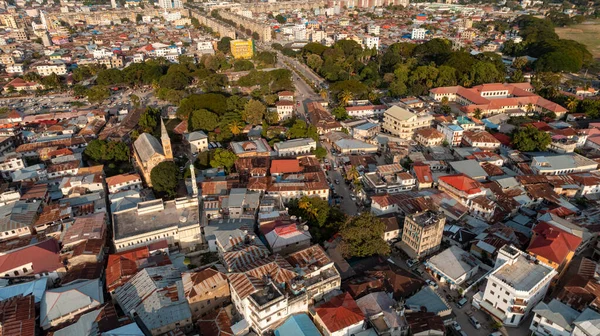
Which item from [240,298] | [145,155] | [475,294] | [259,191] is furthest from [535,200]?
[145,155]

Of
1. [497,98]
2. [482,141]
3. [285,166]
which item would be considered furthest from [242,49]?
[482,141]

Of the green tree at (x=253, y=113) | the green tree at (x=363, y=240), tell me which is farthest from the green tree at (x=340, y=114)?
the green tree at (x=363, y=240)

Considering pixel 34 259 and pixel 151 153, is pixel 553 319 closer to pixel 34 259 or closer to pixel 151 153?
pixel 34 259

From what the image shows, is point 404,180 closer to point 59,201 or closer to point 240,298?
point 240,298

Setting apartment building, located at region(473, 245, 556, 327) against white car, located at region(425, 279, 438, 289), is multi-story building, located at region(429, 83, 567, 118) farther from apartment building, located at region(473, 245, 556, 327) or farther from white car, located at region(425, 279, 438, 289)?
white car, located at region(425, 279, 438, 289)

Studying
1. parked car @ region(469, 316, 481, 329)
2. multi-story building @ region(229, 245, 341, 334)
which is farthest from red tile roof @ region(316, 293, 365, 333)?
A: parked car @ region(469, 316, 481, 329)

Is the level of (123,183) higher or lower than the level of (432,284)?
higher
